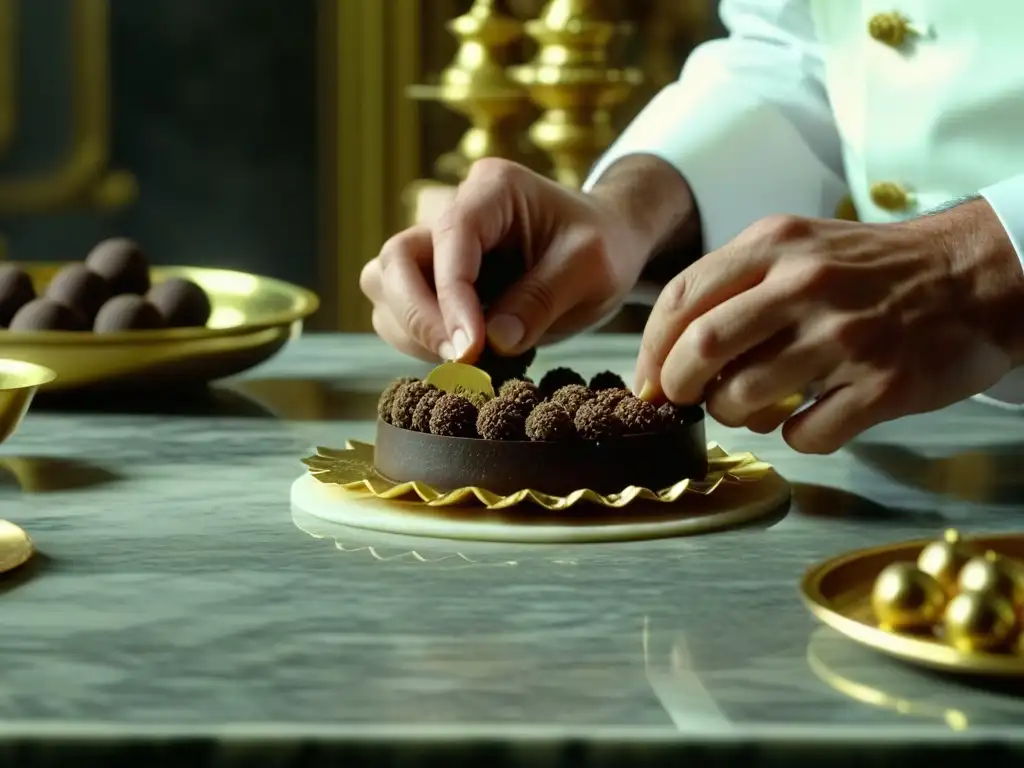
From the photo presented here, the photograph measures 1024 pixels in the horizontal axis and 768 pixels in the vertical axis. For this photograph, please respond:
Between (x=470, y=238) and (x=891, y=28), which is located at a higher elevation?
(x=891, y=28)

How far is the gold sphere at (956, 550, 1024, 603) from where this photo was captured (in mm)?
644

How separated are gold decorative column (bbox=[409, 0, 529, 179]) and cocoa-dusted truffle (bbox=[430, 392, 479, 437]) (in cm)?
136

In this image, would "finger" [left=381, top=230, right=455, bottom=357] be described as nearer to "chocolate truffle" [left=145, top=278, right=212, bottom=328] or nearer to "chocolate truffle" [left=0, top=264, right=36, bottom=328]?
"chocolate truffle" [left=145, top=278, right=212, bottom=328]

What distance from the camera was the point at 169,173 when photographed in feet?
10.3

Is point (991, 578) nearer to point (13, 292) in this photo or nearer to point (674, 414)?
point (674, 414)

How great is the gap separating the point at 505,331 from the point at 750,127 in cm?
49

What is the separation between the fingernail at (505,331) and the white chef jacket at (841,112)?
0.32m

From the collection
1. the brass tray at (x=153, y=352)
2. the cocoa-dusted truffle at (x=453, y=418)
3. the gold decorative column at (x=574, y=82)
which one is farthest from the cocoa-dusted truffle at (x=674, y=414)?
the gold decorative column at (x=574, y=82)

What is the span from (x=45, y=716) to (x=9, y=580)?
210mm

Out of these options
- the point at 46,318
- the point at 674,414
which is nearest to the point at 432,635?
the point at 674,414

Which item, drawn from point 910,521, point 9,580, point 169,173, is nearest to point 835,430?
point 910,521

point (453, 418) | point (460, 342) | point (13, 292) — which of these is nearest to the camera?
point (453, 418)

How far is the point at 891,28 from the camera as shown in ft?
4.51

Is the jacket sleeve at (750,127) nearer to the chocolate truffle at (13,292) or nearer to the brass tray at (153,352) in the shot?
the brass tray at (153,352)
